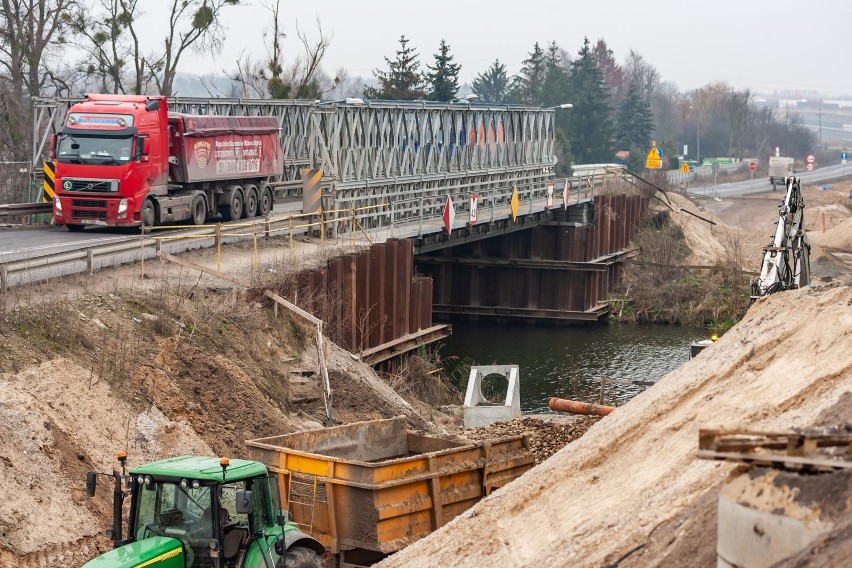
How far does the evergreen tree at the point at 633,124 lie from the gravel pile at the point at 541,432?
105 meters

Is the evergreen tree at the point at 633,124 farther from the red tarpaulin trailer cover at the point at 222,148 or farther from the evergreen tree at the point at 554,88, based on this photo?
the red tarpaulin trailer cover at the point at 222,148

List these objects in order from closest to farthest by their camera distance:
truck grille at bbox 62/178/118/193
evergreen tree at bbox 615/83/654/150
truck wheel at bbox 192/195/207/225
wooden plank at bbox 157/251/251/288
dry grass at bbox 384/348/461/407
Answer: wooden plank at bbox 157/251/251/288 → dry grass at bbox 384/348/461/407 → truck grille at bbox 62/178/118/193 → truck wheel at bbox 192/195/207/225 → evergreen tree at bbox 615/83/654/150

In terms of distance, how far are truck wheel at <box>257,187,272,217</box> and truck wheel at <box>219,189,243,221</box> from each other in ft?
5.31

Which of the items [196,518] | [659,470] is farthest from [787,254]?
[196,518]

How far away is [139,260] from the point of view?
2592 centimetres

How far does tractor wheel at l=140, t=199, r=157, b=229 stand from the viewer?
3094 centimetres

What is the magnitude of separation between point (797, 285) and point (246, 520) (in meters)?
15.5

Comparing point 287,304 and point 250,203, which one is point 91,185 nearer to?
point 250,203

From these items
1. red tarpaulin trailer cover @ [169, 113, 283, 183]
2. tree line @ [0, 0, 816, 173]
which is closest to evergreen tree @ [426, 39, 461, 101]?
tree line @ [0, 0, 816, 173]

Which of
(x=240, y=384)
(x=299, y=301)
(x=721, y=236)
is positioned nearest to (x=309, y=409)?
(x=240, y=384)

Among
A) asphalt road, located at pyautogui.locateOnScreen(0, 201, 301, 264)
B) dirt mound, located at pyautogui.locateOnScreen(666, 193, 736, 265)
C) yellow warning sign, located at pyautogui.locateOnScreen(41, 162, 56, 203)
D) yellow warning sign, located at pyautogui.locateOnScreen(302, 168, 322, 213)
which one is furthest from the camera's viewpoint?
dirt mound, located at pyautogui.locateOnScreen(666, 193, 736, 265)

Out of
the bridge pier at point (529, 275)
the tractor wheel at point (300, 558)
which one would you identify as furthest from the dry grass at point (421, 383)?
the bridge pier at point (529, 275)

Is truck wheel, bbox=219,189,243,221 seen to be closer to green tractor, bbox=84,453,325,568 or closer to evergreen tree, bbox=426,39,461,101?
green tractor, bbox=84,453,325,568

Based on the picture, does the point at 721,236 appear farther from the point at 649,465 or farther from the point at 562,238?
the point at 649,465
